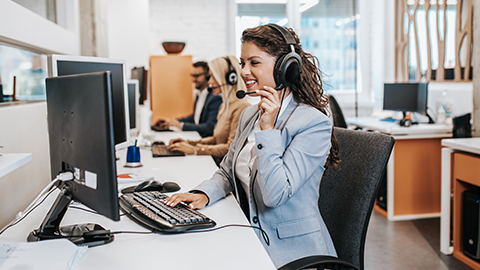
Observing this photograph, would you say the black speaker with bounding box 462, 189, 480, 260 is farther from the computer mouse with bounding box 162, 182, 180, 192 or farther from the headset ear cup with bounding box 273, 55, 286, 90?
the computer mouse with bounding box 162, 182, 180, 192

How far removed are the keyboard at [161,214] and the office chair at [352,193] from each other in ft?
0.99

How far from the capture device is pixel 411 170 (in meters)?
3.09

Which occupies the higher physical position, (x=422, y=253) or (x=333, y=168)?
(x=333, y=168)

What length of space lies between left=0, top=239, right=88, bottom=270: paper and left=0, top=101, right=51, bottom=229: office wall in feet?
1.43

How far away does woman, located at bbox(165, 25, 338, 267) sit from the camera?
1.13m

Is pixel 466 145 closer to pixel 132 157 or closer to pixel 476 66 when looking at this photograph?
pixel 476 66

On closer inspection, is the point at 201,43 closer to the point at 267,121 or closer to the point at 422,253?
the point at 422,253

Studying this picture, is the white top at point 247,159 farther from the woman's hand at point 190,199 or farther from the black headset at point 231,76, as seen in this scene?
the black headset at point 231,76

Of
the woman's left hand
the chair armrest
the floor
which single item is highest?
the woman's left hand

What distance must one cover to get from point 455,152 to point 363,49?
3.28 metres

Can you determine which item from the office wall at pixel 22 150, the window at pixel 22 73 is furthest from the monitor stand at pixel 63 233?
the window at pixel 22 73

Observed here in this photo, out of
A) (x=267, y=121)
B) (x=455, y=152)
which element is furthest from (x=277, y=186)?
(x=455, y=152)

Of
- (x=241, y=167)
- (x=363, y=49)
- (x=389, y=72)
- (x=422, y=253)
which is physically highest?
(x=363, y=49)

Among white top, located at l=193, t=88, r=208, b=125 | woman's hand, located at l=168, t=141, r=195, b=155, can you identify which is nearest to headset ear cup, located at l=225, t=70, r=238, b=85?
woman's hand, located at l=168, t=141, r=195, b=155
